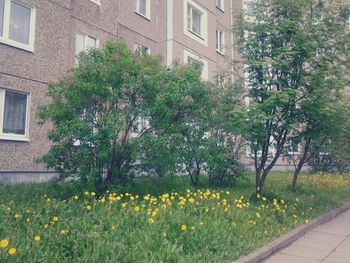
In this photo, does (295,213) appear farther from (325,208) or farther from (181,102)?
(181,102)

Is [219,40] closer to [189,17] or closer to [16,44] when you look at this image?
[189,17]

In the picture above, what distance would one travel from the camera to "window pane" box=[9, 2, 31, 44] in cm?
1134

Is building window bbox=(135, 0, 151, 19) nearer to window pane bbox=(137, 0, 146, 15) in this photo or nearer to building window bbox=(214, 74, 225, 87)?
window pane bbox=(137, 0, 146, 15)

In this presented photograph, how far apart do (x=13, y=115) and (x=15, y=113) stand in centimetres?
10

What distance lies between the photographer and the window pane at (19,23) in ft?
37.2

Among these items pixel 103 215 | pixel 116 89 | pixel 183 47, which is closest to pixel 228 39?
pixel 183 47

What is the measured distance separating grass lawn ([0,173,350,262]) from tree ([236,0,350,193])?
1.97 meters

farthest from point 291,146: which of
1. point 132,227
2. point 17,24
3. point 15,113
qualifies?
point 17,24

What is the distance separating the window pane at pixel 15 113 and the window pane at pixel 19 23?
1.90 metres

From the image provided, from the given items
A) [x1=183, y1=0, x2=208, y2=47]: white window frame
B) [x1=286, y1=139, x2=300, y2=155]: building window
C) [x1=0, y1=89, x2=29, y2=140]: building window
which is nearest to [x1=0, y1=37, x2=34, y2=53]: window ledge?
[x1=0, y1=89, x2=29, y2=140]: building window

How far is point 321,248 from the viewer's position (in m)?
6.07

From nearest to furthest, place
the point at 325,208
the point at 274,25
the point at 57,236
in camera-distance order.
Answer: the point at 57,236, the point at 274,25, the point at 325,208

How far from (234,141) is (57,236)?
735cm

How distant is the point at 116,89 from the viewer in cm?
785
